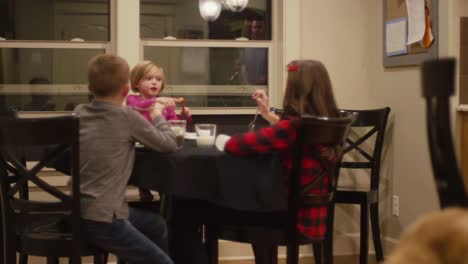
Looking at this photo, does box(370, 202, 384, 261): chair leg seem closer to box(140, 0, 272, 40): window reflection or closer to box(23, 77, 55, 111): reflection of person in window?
box(140, 0, 272, 40): window reflection

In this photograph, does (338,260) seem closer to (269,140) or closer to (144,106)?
(144,106)

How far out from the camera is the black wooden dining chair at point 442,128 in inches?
46.0

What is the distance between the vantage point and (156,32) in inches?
161

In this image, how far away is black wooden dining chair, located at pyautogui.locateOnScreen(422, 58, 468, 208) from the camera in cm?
117

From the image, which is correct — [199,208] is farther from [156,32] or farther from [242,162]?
[156,32]

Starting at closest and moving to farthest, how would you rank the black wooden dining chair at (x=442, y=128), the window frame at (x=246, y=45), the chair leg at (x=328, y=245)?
1. the black wooden dining chair at (x=442, y=128)
2. the chair leg at (x=328, y=245)
3. the window frame at (x=246, y=45)

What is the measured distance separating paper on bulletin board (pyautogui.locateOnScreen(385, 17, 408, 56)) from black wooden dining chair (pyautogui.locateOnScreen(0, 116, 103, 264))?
7.25ft

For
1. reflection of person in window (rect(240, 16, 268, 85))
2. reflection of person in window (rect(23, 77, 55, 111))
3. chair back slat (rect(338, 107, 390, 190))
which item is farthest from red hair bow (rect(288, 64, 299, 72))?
reflection of person in window (rect(23, 77, 55, 111))

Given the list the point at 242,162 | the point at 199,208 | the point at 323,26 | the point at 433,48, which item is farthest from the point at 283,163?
the point at 323,26

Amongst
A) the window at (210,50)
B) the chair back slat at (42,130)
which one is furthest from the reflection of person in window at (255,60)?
the chair back slat at (42,130)

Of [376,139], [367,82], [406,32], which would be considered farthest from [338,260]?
[406,32]

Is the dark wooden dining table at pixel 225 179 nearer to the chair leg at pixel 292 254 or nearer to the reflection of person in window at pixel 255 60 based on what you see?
the chair leg at pixel 292 254

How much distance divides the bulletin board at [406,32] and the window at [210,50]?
0.70 m

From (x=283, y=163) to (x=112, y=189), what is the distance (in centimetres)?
61
